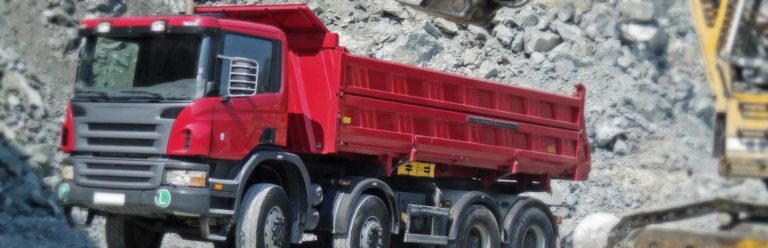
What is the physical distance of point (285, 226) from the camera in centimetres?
1181

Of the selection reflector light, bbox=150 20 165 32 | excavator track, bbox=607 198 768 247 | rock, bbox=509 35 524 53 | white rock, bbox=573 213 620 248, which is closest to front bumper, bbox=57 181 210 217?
reflector light, bbox=150 20 165 32

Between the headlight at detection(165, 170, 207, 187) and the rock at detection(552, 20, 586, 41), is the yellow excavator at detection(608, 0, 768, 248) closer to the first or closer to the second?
the headlight at detection(165, 170, 207, 187)

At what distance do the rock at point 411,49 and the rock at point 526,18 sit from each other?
84.8 inches

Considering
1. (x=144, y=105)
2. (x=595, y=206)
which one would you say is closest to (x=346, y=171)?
(x=144, y=105)

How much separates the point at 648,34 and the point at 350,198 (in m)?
15.3

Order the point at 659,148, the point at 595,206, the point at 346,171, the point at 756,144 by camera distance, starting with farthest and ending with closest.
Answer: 1. the point at 659,148
2. the point at 595,206
3. the point at 346,171
4. the point at 756,144

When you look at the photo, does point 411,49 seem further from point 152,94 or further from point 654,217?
point 654,217

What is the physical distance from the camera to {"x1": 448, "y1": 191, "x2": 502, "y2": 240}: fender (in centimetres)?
1394

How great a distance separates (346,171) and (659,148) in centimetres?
1207

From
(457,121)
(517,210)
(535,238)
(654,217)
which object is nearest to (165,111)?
(457,121)

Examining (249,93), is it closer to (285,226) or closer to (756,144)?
(285,226)

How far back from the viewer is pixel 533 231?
15.6 meters

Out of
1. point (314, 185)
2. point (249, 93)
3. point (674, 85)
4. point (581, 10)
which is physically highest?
point (581, 10)

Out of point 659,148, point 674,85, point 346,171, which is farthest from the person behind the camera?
point 674,85
